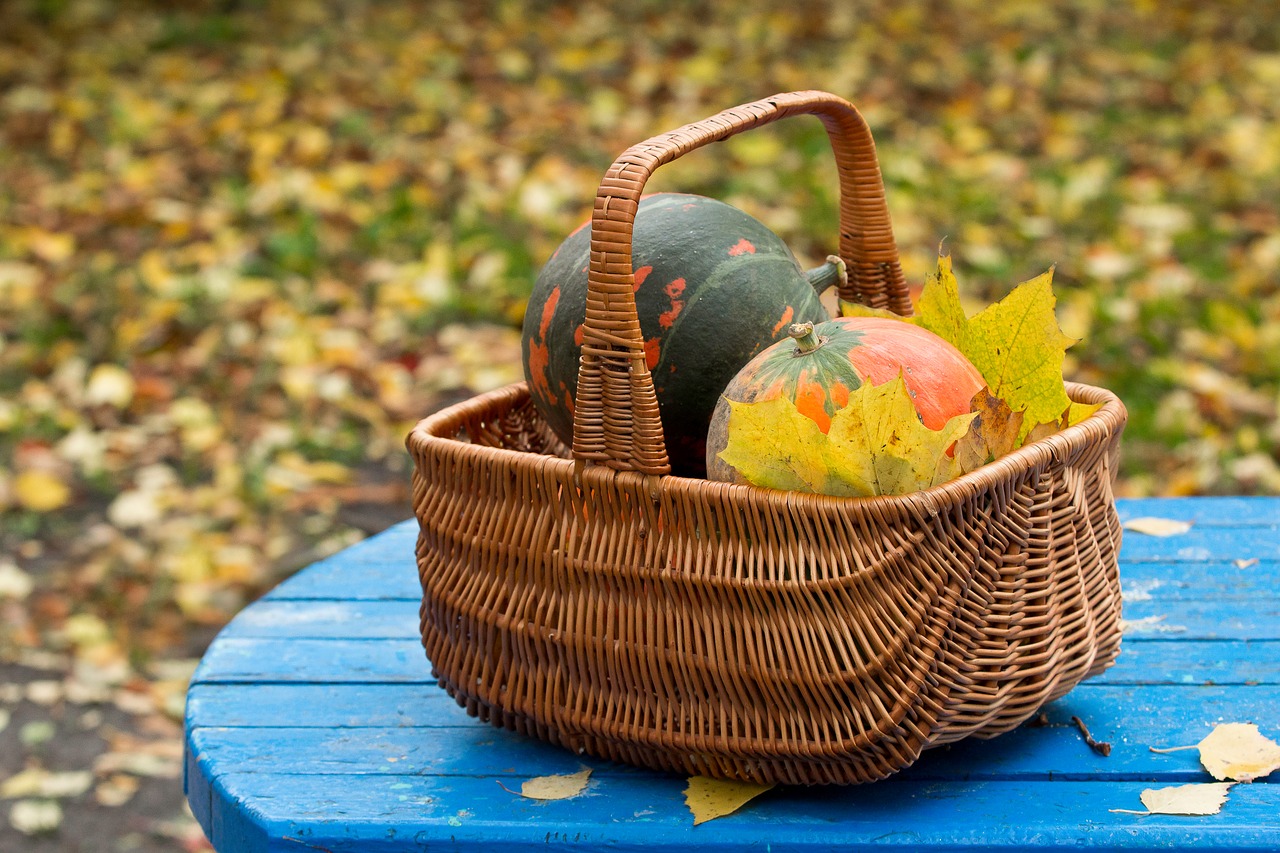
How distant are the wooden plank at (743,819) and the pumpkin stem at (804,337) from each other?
39 centimetres

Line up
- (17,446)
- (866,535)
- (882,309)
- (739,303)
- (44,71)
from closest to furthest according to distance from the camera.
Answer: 1. (866,535)
2. (739,303)
3. (882,309)
4. (17,446)
5. (44,71)

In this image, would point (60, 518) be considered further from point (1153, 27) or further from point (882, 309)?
point (1153, 27)

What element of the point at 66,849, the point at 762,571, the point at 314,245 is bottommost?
the point at 66,849

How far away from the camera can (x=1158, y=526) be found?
6.09 ft

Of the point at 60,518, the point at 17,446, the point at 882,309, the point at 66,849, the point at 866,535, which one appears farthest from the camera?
the point at 17,446

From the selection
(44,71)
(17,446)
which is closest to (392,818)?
(17,446)

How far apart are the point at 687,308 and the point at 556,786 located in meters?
0.46


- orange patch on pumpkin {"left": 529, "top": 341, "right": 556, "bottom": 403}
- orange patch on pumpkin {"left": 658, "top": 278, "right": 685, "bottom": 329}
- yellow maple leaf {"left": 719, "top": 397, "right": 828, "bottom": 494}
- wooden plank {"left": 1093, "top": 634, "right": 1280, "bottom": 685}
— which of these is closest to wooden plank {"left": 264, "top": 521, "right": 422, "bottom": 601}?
orange patch on pumpkin {"left": 529, "top": 341, "right": 556, "bottom": 403}

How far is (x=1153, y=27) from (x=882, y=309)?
411 cm

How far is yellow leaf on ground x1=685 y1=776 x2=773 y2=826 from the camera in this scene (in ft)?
3.86

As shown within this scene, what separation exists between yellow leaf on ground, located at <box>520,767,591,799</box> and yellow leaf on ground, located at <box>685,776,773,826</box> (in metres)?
0.10

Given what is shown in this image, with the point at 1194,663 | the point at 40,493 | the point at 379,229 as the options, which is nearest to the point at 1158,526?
the point at 1194,663

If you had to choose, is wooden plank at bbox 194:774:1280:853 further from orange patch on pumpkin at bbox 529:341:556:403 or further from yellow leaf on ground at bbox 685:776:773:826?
orange patch on pumpkin at bbox 529:341:556:403

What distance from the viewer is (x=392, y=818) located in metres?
1.20
